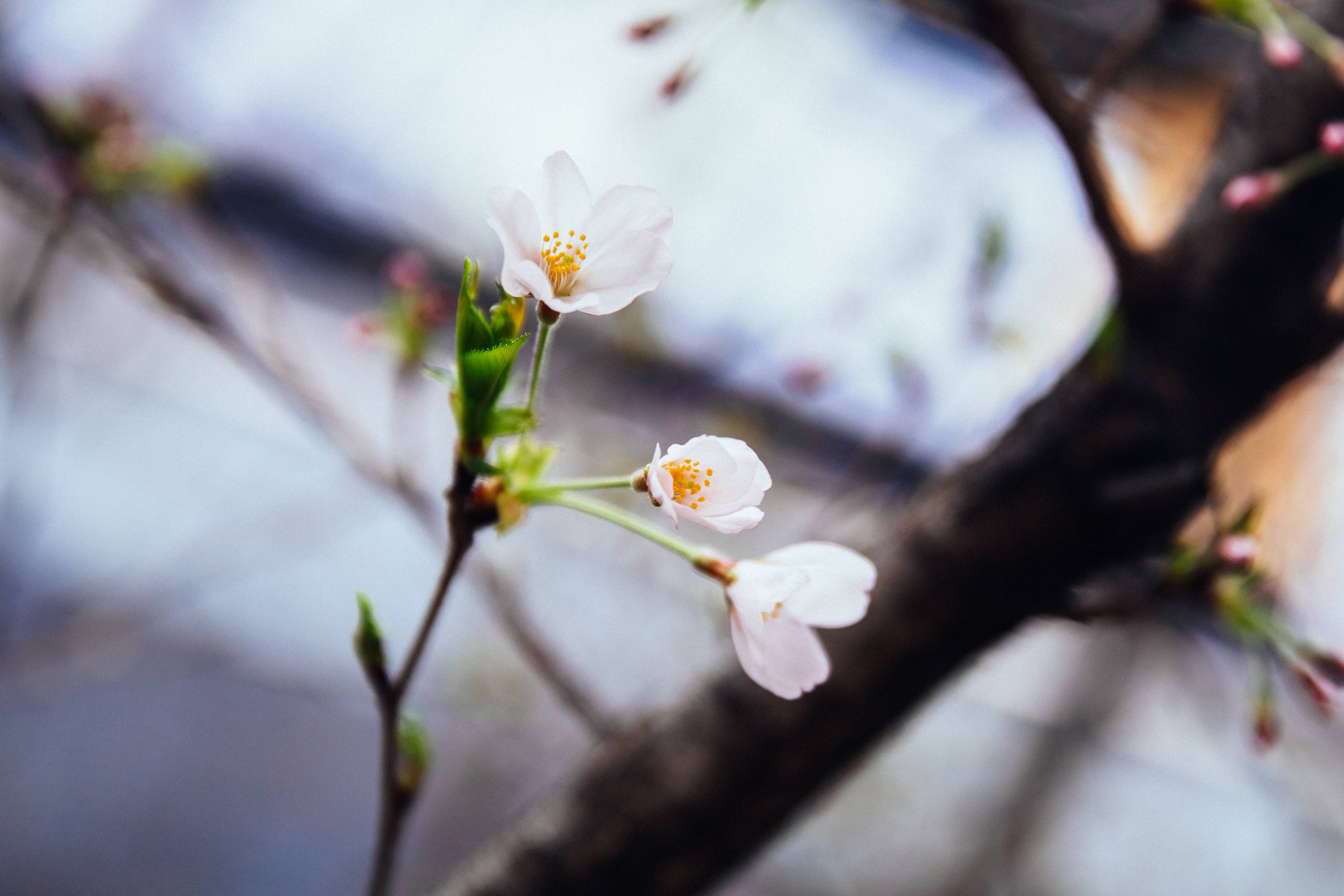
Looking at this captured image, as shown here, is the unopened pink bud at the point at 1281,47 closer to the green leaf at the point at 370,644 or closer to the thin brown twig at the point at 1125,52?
the thin brown twig at the point at 1125,52

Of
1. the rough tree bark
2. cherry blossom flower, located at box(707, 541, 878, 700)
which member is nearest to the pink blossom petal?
cherry blossom flower, located at box(707, 541, 878, 700)

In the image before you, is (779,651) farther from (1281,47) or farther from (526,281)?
(1281,47)

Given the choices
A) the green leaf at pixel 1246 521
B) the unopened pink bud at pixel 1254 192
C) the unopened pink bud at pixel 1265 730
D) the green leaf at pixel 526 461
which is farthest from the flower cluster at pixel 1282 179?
the green leaf at pixel 526 461

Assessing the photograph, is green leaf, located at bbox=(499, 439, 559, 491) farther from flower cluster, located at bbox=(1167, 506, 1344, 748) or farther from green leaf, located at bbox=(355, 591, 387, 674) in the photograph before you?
flower cluster, located at bbox=(1167, 506, 1344, 748)

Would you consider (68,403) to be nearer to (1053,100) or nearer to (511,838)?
(511,838)

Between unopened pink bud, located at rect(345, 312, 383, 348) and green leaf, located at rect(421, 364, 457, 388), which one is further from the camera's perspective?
unopened pink bud, located at rect(345, 312, 383, 348)

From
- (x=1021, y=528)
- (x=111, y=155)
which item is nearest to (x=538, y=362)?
(x=1021, y=528)

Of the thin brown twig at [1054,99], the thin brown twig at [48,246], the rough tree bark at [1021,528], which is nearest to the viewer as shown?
the thin brown twig at [1054,99]

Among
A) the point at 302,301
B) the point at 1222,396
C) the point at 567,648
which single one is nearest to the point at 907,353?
the point at 1222,396
